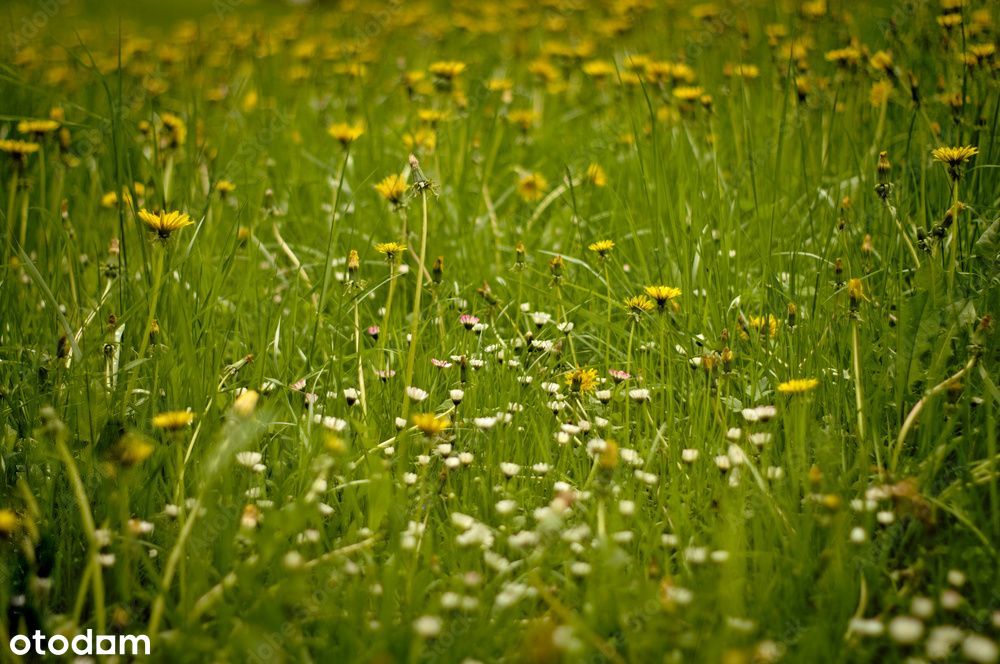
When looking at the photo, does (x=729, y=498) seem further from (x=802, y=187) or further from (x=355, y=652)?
(x=802, y=187)

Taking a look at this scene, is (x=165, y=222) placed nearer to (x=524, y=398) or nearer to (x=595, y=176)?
(x=524, y=398)

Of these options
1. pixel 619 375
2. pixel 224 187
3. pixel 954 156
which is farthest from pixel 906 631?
pixel 224 187

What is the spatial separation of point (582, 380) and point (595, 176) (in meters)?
1.23

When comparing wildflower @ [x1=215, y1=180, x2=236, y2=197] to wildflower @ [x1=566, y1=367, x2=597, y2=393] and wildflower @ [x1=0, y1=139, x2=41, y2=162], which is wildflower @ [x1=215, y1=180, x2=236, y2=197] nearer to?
wildflower @ [x1=0, y1=139, x2=41, y2=162]

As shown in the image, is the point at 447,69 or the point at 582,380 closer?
the point at 582,380

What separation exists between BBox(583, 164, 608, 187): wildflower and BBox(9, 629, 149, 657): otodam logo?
2.19 meters

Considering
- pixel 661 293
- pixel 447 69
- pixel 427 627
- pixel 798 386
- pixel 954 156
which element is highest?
pixel 447 69

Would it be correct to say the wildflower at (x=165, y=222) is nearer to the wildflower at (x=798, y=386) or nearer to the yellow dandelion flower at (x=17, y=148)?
the yellow dandelion flower at (x=17, y=148)

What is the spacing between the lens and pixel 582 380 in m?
2.27

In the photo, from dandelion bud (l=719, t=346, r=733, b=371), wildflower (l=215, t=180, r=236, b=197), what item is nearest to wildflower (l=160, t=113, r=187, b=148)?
wildflower (l=215, t=180, r=236, b=197)

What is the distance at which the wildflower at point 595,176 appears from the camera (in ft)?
10.6

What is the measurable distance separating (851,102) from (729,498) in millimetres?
2329

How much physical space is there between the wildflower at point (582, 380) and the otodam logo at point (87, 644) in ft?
3.59

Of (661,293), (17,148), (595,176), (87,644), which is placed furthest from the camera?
(595,176)
